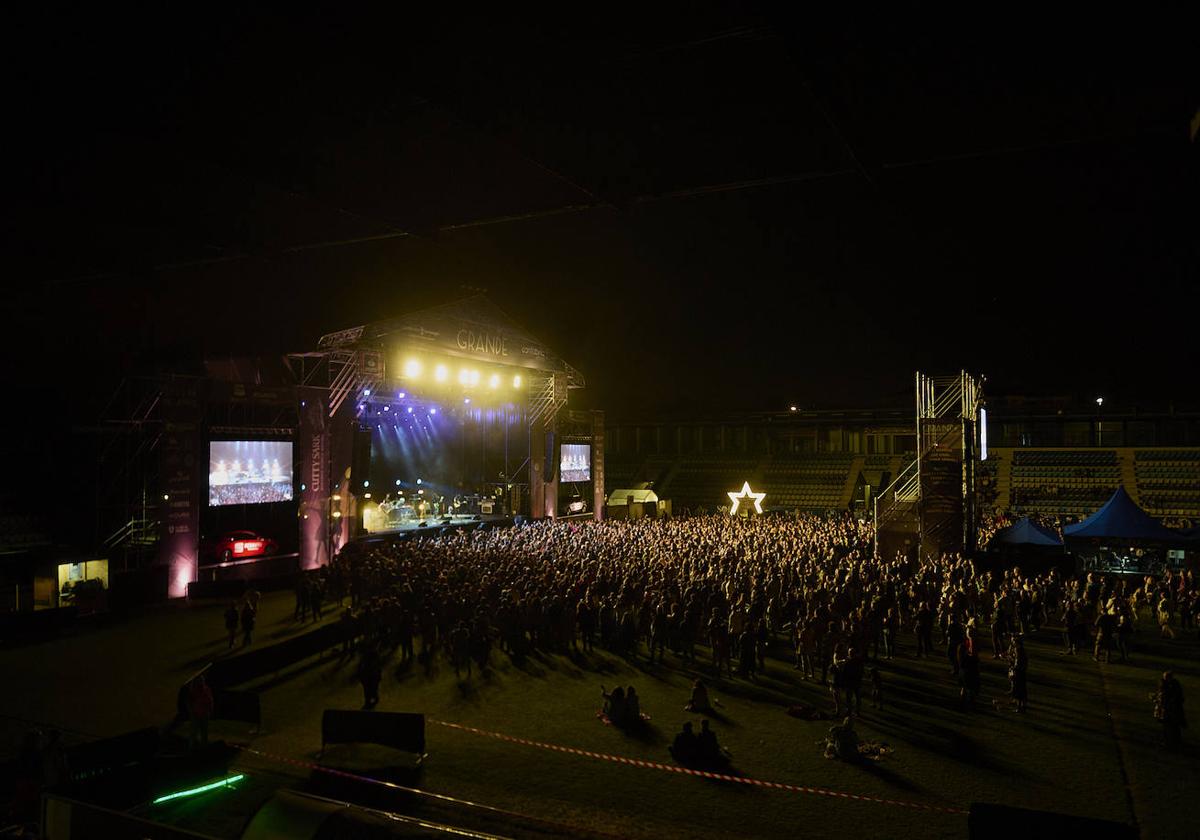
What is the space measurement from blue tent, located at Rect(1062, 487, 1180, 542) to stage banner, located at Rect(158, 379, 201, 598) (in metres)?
23.8

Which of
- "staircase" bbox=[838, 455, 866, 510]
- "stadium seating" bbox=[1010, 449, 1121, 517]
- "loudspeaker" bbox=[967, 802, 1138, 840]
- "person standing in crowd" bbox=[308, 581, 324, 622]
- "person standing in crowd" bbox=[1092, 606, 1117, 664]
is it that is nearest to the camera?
"loudspeaker" bbox=[967, 802, 1138, 840]

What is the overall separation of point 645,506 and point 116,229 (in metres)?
33.8

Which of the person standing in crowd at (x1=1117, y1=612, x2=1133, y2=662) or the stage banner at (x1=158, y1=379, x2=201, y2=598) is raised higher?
the stage banner at (x1=158, y1=379, x2=201, y2=598)

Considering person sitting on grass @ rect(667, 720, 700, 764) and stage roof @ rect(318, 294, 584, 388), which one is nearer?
person sitting on grass @ rect(667, 720, 700, 764)

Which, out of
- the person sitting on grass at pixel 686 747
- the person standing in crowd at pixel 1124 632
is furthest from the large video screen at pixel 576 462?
the person sitting on grass at pixel 686 747

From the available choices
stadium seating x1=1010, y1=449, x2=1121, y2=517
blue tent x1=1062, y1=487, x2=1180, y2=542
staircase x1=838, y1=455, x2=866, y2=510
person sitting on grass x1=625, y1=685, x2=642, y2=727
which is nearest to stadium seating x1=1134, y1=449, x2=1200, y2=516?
stadium seating x1=1010, y1=449, x2=1121, y2=517

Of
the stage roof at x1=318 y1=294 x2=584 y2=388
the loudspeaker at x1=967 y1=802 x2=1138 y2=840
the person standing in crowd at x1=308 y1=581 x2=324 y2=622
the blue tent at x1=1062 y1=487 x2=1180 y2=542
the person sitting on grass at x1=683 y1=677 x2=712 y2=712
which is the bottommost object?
the person sitting on grass at x1=683 y1=677 x2=712 y2=712

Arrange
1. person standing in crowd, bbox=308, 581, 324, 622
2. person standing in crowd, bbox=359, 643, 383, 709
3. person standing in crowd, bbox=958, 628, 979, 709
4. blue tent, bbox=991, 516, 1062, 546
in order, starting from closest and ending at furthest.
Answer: person standing in crowd, bbox=359, 643, 383, 709 → person standing in crowd, bbox=958, 628, 979, 709 → person standing in crowd, bbox=308, 581, 324, 622 → blue tent, bbox=991, 516, 1062, 546

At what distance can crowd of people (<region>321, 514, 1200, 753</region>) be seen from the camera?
41.6ft

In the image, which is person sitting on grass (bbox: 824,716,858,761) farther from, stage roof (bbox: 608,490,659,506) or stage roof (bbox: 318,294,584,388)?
stage roof (bbox: 608,490,659,506)

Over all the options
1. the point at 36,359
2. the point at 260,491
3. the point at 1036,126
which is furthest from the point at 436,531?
the point at 1036,126

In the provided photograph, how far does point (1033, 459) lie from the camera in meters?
37.1

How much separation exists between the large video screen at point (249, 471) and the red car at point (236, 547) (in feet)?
3.52

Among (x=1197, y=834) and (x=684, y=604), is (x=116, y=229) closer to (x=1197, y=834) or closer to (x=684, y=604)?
(x=1197, y=834)
